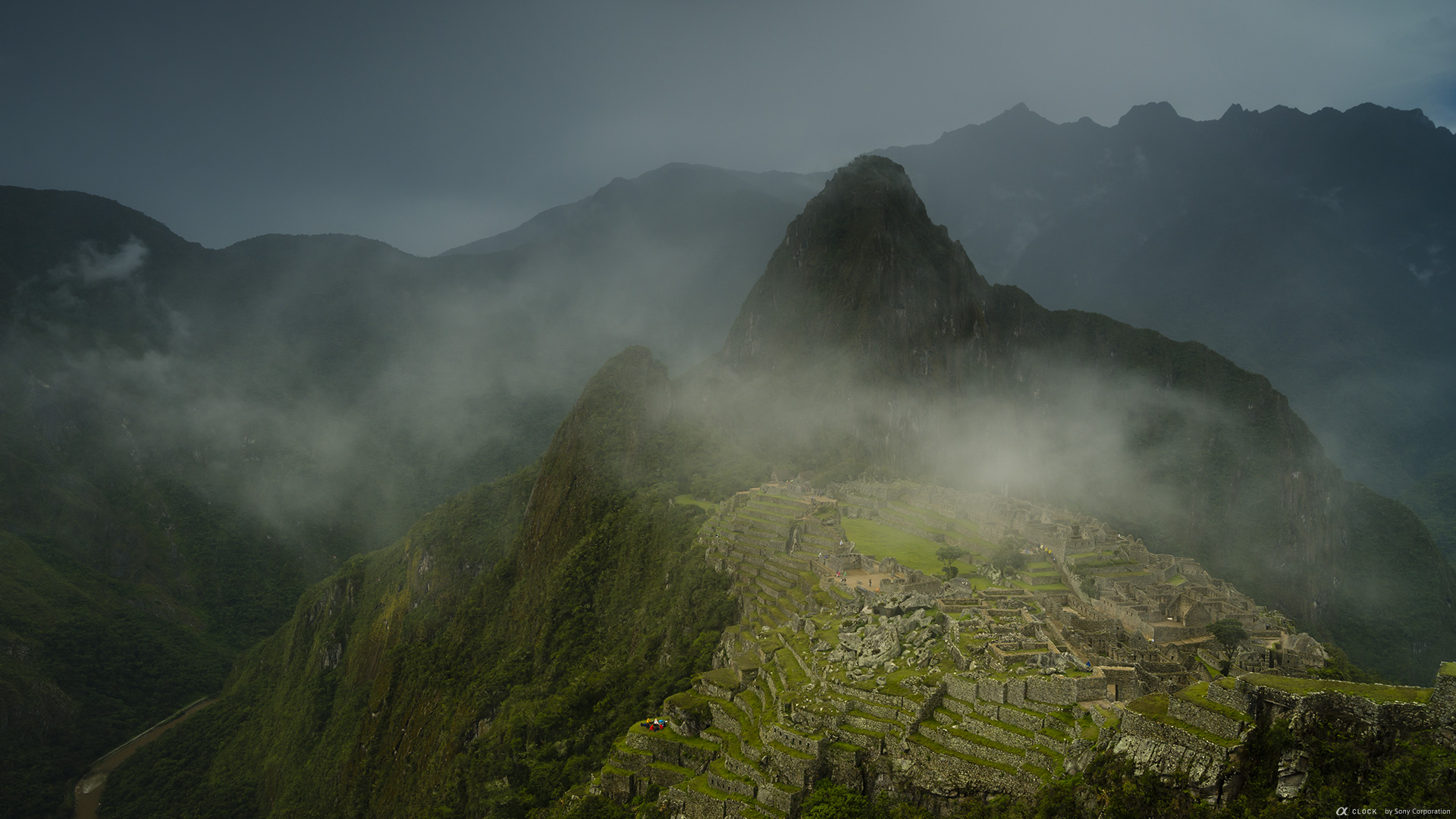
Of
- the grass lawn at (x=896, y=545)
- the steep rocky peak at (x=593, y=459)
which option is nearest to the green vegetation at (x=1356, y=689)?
the grass lawn at (x=896, y=545)

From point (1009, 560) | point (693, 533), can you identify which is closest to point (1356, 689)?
point (1009, 560)

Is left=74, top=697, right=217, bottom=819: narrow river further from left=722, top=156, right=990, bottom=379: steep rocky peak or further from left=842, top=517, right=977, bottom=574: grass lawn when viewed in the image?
left=722, top=156, right=990, bottom=379: steep rocky peak

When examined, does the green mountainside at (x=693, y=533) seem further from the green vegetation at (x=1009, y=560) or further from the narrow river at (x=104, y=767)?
the green vegetation at (x=1009, y=560)

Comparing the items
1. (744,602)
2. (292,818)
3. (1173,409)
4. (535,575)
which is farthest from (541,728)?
(1173,409)

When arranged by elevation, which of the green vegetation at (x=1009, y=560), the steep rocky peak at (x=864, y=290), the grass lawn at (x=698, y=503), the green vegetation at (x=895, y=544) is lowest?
the grass lawn at (x=698, y=503)

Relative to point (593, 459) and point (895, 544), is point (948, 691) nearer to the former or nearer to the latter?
point (895, 544)

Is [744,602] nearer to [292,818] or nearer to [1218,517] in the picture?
[292,818]
